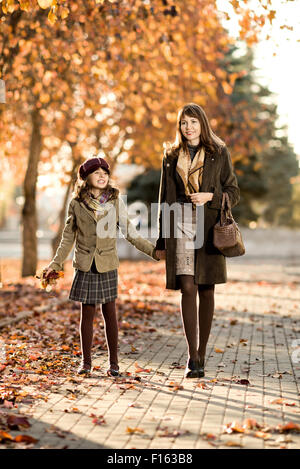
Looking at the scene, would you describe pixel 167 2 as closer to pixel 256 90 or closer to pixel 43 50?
pixel 43 50

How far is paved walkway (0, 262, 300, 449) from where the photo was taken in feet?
15.9

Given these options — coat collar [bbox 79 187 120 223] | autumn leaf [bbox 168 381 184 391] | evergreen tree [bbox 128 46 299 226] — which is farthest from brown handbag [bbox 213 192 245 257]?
evergreen tree [bbox 128 46 299 226]

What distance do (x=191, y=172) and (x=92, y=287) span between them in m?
1.26

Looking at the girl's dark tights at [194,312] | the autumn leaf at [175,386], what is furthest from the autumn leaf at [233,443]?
the girl's dark tights at [194,312]

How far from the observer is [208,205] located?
6684 mm

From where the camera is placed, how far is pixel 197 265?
6.68 meters

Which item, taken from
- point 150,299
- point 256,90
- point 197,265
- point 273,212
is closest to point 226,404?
point 197,265

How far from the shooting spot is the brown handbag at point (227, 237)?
21.5 feet

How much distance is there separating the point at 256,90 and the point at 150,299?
107 feet

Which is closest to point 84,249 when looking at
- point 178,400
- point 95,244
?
point 95,244

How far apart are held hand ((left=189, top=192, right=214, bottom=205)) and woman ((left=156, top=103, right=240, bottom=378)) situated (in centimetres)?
1

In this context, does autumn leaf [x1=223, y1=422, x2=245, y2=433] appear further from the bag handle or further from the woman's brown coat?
the bag handle

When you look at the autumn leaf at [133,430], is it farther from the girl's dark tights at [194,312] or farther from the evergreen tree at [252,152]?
the evergreen tree at [252,152]

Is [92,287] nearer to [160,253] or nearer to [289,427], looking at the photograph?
[160,253]
